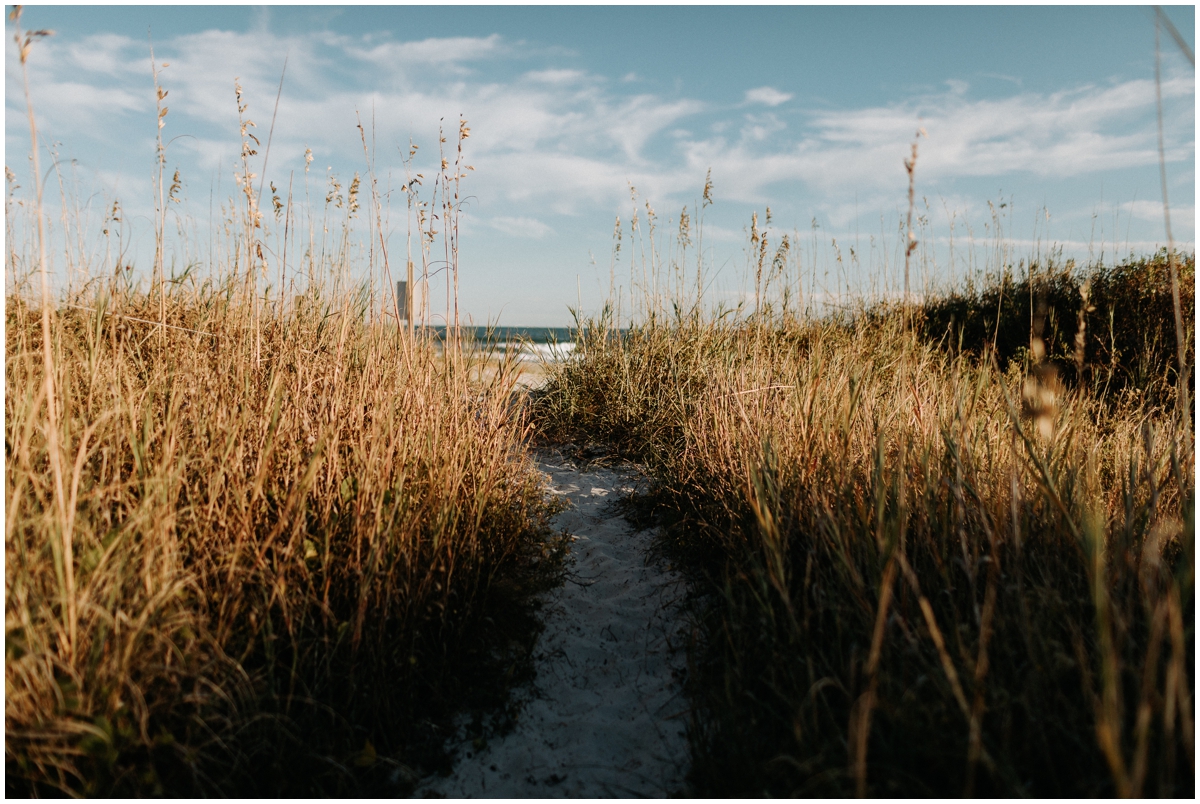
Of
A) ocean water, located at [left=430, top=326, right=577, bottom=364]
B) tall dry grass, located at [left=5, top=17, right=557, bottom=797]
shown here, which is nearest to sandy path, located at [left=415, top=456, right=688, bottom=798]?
tall dry grass, located at [left=5, top=17, right=557, bottom=797]

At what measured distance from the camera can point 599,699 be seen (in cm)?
216

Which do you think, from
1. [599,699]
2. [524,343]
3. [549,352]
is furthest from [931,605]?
[549,352]

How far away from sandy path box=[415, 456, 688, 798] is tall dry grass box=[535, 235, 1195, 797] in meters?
0.15

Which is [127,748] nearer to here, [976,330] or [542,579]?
[542,579]

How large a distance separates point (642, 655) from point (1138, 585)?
1579 mm

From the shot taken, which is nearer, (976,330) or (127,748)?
(127,748)

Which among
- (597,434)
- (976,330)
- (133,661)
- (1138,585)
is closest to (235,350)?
(133,661)

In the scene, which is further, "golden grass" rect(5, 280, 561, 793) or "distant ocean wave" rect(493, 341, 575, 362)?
"distant ocean wave" rect(493, 341, 575, 362)

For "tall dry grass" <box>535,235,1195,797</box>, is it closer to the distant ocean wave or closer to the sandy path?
the sandy path

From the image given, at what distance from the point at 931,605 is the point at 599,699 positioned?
3.75 feet

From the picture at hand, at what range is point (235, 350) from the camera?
2.84 metres

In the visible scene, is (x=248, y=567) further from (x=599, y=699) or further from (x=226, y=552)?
(x=599, y=699)

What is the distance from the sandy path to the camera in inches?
70.0

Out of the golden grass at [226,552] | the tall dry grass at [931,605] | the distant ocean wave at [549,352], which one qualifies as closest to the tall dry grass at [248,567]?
the golden grass at [226,552]
